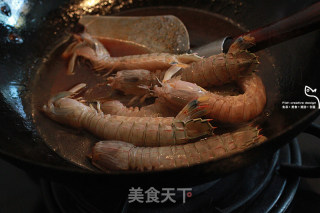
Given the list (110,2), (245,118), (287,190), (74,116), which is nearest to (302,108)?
(245,118)

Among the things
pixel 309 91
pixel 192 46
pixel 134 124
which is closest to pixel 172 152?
pixel 134 124

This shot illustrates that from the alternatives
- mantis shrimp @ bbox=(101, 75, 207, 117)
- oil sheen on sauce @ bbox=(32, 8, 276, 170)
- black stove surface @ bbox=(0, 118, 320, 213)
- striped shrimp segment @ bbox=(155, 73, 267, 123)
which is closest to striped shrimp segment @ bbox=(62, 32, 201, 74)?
oil sheen on sauce @ bbox=(32, 8, 276, 170)

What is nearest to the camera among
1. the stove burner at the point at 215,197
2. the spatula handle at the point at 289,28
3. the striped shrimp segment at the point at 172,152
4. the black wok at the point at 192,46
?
the black wok at the point at 192,46

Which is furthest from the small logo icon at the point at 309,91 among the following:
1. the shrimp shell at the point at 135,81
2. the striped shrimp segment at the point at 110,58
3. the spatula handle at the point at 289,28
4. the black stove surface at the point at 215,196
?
the shrimp shell at the point at 135,81

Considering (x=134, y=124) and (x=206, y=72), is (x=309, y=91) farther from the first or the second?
(x=134, y=124)

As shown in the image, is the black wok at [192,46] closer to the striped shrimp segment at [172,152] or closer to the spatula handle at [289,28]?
the striped shrimp segment at [172,152]
